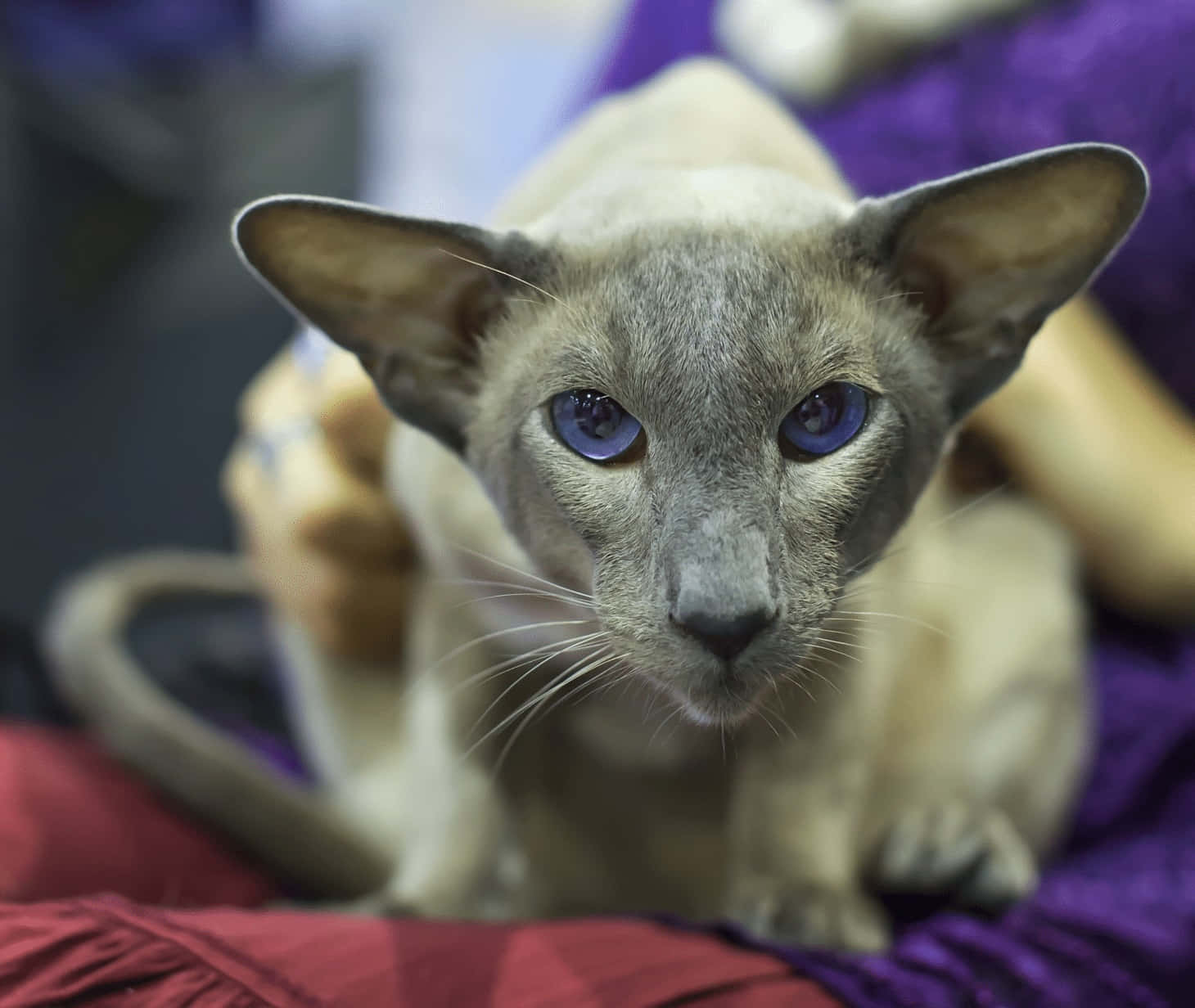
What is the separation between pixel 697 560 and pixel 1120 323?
0.88m

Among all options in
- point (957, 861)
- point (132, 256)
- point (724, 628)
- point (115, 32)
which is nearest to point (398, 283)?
point (724, 628)

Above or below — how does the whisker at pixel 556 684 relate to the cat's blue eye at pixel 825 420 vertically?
below

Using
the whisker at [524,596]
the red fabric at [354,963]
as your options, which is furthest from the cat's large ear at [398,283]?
the red fabric at [354,963]

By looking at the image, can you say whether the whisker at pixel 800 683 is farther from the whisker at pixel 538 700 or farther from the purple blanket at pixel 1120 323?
the purple blanket at pixel 1120 323

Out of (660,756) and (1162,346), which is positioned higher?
(1162,346)

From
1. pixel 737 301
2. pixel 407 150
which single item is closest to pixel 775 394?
pixel 737 301

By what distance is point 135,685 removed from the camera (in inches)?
46.4

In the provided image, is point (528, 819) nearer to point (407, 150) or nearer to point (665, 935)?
point (665, 935)

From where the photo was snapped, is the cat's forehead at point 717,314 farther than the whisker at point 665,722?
No

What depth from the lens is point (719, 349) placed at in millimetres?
702

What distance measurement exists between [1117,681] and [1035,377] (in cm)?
38

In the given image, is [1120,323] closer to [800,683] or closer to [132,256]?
[800,683]

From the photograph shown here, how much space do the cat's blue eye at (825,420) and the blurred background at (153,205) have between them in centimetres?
116

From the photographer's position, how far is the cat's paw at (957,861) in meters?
1.03
